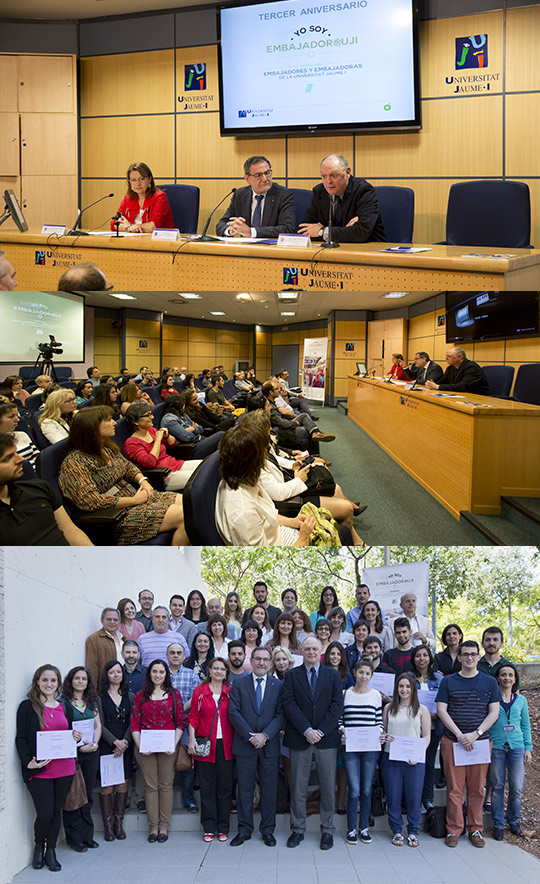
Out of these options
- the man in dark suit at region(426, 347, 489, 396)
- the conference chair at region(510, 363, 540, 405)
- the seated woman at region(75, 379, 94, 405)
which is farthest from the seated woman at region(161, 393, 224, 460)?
the conference chair at region(510, 363, 540, 405)

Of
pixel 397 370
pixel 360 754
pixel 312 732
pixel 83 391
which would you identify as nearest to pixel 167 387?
pixel 83 391

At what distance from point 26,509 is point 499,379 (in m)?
1.62

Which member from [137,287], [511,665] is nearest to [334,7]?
[137,287]

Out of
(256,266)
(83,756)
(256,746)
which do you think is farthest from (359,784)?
(256,266)

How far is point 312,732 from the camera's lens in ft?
10.9

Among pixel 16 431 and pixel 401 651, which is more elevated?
pixel 16 431

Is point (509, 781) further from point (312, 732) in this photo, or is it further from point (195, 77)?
point (195, 77)

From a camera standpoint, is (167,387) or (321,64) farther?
(321,64)

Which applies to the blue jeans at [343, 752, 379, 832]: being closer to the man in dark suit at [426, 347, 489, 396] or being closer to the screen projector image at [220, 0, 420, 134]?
the man in dark suit at [426, 347, 489, 396]

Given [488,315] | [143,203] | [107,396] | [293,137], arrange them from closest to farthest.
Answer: [488,315]
[107,396]
[143,203]
[293,137]

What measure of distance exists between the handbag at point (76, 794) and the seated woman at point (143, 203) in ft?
10.2

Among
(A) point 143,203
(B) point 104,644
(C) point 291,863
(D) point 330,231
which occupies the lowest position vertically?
(C) point 291,863

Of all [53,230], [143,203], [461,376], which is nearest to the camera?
[461,376]

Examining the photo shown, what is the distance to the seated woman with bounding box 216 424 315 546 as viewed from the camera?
211 cm
